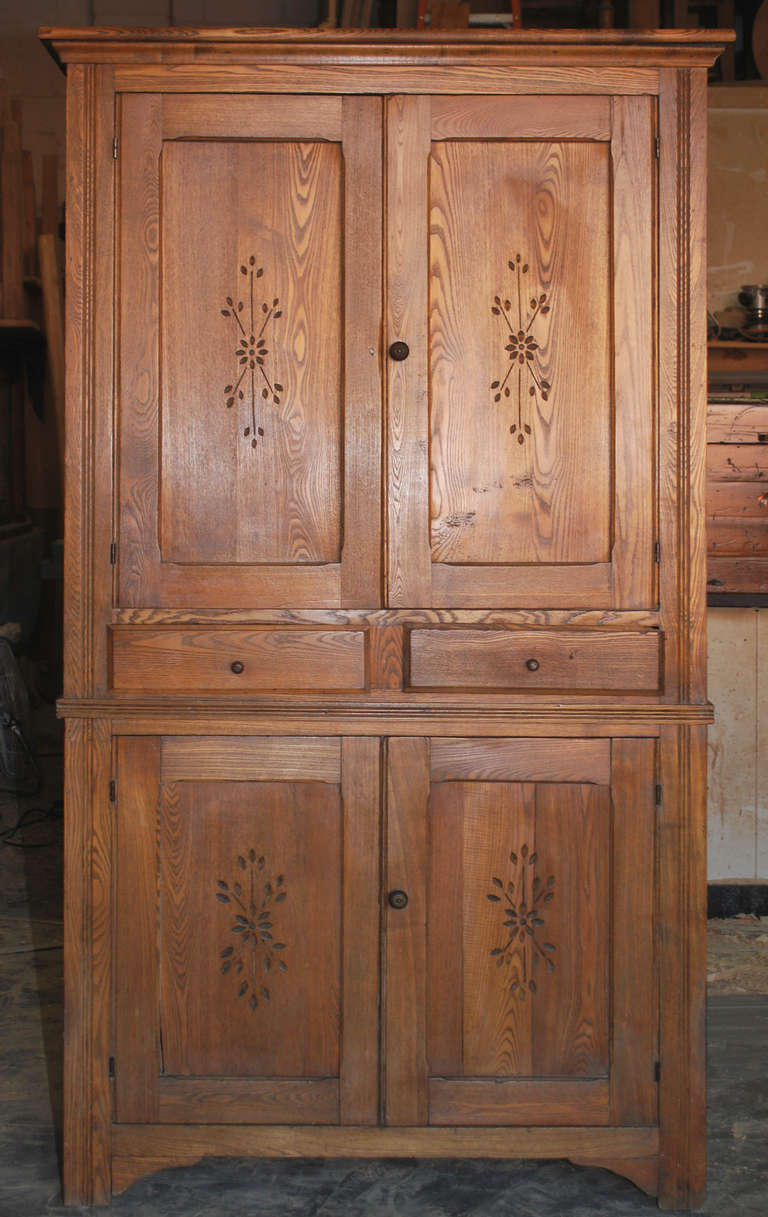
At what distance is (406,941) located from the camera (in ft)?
7.06

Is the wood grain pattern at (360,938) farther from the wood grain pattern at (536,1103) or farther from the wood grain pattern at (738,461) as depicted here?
the wood grain pattern at (738,461)

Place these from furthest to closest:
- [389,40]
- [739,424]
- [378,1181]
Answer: [739,424] → [378,1181] → [389,40]

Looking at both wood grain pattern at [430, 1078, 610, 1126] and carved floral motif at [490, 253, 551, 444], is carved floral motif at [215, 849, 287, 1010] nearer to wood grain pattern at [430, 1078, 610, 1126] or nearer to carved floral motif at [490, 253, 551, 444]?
wood grain pattern at [430, 1078, 610, 1126]

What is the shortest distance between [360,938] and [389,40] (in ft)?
5.49

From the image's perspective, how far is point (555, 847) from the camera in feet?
7.07

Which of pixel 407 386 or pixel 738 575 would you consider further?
pixel 738 575

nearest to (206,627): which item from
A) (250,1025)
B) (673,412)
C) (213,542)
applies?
(213,542)

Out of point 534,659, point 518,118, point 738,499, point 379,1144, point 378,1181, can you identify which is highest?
point 518,118

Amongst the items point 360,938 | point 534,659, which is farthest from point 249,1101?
point 534,659

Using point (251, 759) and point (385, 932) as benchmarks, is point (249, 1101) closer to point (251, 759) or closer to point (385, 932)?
point (385, 932)

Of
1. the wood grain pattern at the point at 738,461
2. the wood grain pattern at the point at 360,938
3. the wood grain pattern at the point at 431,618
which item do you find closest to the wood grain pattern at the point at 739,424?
the wood grain pattern at the point at 738,461

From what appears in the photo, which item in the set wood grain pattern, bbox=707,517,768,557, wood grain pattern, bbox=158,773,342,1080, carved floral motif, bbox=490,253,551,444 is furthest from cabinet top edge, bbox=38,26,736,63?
wood grain pattern, bbox=707,517,768,557

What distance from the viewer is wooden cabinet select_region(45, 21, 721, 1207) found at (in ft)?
6.99

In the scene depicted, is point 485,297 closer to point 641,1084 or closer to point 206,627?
point 206,627
